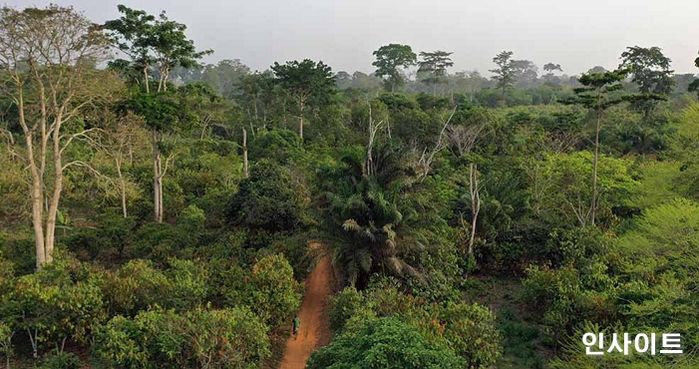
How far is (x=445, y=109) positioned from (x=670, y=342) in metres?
28.7

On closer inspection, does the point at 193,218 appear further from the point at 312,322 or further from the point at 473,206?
the point at 473,206

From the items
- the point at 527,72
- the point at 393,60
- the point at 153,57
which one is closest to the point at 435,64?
the point at 393,60

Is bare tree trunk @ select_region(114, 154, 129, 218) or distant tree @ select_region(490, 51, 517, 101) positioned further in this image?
distant tree @ select_region(490, 51, 517, 101)

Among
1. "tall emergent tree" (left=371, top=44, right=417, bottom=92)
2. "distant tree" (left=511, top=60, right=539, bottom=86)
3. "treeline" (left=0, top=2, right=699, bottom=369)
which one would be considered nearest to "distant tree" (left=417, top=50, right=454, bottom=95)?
"tall emergent tree" (left=371, top=44, right=417, bottom=92)

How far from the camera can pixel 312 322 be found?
45.4ft

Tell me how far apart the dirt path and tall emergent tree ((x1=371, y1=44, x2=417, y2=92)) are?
39862 mm

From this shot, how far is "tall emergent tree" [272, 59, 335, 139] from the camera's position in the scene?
109 ft

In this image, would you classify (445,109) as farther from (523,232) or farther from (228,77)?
(228,77)

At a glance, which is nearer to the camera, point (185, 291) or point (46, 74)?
point (185, 291)

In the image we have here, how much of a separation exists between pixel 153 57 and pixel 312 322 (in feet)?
37.8

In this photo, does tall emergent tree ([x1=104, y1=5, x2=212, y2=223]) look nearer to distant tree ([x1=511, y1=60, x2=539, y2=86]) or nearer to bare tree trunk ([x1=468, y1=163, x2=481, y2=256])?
bare tree trunk ([x1=468, y1=163, x2=481, y2=256])

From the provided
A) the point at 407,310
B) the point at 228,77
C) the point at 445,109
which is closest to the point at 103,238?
the point at 407,310

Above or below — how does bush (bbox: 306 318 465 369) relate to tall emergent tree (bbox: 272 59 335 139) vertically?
below

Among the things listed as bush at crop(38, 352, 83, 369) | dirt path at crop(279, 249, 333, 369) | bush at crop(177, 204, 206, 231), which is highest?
bush at crop(177, 204, 206, 231)
